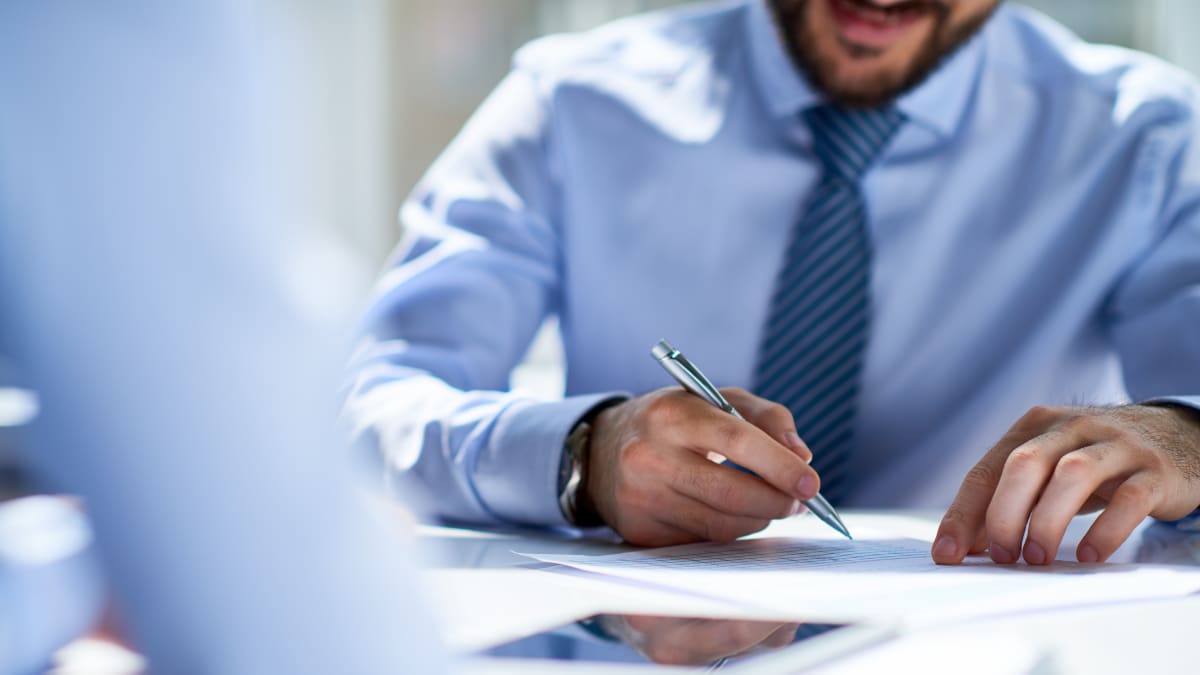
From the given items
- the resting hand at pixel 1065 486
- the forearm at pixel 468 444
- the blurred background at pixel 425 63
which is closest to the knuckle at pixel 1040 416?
the resting hand at pixel 1065 486

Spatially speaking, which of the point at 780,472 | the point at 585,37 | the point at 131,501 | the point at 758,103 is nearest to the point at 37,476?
the point at 131,501

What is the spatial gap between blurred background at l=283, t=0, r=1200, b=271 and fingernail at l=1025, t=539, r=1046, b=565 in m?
2.25

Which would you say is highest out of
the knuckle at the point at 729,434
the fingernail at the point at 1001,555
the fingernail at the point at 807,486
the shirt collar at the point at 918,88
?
the shirt collar at the point at 918,88

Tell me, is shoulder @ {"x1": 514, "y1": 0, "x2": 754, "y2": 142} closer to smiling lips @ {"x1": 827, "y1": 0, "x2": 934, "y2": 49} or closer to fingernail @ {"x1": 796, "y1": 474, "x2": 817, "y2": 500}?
smiling lips @ {"x1": 827, "y1": 0, "x2": 934, "y2": 49}

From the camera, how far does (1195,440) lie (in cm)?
76

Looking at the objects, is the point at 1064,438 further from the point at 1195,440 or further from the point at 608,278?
the point at 608,278

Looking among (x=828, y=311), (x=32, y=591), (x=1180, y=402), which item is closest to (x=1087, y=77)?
(x=828, y=311)

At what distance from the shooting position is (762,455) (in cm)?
67

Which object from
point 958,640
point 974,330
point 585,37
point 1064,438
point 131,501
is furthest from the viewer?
point 585,37

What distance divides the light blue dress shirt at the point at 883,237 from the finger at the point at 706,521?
421 mm

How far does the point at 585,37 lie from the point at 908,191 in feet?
1.49

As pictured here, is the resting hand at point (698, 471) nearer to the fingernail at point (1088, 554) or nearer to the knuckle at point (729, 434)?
the knuckle at point (729, 434)

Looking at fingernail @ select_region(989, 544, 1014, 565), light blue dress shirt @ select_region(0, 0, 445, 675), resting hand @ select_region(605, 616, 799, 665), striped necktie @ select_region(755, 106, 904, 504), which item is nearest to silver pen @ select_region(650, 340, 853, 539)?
fingernail @ select_region(989, 544, 1014, 565)

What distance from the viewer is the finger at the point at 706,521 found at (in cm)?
72
